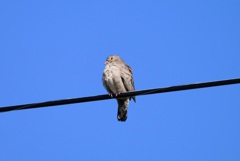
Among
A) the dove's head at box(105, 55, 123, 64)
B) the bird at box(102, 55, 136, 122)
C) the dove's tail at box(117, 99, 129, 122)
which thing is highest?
the dove's head at box(105, 55, 123, 64)

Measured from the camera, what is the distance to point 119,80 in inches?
470

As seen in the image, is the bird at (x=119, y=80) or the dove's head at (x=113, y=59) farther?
the dove's head at (x=113, y=59)

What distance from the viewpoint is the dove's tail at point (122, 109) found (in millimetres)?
12523

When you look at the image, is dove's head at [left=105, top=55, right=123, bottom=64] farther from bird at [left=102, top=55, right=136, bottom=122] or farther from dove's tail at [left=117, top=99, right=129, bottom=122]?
dove's tail at [left=117, top=99, right=129, bottom=122]

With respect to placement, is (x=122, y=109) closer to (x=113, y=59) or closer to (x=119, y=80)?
(x=119, y=80)

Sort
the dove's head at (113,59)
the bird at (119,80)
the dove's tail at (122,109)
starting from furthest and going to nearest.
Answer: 1. the dove's head at (113,59)
2. the dove's tail at (122,109)
3. the bird at (119,80)

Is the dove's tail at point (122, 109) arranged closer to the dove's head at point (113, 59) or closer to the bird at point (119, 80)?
the bird at point (119, 80)

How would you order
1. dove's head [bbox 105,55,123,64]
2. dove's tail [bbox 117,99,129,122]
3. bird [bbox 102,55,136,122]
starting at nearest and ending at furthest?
bird [bbox 102,55,136,122] < dove's tail [bbox 117,99,129,122] < dove's head [bbox 105,55,123,64]

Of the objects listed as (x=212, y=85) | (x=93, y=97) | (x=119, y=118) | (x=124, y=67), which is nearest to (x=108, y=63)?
(x=124, y=67)

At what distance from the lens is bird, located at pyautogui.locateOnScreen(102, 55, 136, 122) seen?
469 inches

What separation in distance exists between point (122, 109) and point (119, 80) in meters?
0.93

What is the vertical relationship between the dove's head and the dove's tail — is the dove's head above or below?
above

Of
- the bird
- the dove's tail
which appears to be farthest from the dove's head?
the dove's tail

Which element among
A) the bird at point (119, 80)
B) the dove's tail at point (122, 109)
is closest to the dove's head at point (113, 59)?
the bird at point (119, 80)
